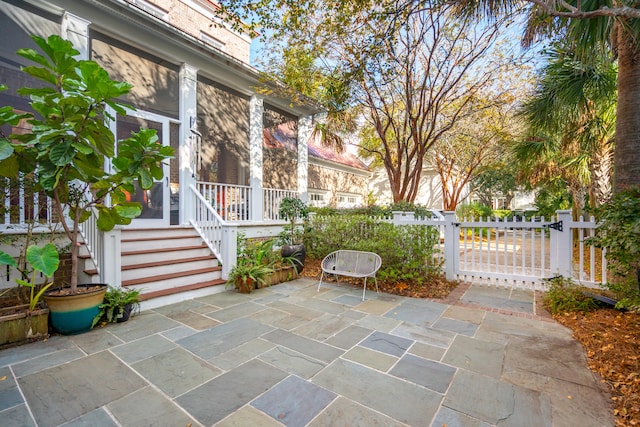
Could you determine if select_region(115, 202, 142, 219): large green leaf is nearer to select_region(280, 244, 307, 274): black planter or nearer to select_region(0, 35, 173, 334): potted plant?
select_region(0, 35, 173, 334): potted plant

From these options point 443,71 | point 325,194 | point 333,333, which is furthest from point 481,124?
point 333,333

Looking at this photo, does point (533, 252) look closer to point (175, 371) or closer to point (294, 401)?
point (294, 401)

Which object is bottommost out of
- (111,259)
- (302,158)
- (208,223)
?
(111,259)

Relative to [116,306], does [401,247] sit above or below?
above

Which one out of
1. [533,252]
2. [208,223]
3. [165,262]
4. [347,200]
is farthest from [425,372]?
[347,200]

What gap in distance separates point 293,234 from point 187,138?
2951 mm

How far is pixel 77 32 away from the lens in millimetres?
4457

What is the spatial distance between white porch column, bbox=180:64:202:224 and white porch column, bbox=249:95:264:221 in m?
1.48

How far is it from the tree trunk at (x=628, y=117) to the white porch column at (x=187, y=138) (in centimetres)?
674

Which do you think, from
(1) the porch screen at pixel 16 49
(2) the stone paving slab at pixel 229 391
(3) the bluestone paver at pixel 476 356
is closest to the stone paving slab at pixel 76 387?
(2) the stone paving slab at pixel 229 391

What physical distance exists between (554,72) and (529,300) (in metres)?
4.11

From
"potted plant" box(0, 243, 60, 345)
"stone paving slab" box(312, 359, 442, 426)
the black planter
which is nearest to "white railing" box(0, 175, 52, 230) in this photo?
"potted plant" box(0, 243, 60, 345)

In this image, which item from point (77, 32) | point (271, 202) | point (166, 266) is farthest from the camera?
point (271, 202)

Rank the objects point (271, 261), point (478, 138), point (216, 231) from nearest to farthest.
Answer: point (216, 231), point (271, 261), point (478, 138)
